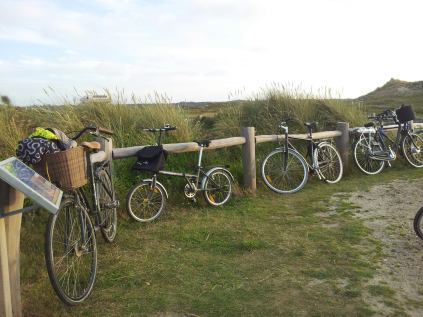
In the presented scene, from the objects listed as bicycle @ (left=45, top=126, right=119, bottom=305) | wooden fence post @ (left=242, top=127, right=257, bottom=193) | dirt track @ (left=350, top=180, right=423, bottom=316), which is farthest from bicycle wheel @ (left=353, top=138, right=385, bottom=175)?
bicycle @ (left=45, top=126, right=119, bottom=305)

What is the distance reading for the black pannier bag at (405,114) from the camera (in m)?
10.1

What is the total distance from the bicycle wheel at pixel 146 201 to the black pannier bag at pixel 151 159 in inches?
8.3

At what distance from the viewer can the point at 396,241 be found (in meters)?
5.08

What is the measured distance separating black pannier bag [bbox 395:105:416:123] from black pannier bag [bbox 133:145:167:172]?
6041 mm

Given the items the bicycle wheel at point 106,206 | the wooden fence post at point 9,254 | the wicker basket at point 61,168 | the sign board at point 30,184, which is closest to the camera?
the sign board at point 30,184

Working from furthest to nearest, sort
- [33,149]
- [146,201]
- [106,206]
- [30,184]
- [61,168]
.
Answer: [146,201], [106,206], [61,168], [33,149], [30,184]

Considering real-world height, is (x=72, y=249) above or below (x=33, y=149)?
below

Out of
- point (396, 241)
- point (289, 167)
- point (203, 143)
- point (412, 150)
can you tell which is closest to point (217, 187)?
point (203, 143)

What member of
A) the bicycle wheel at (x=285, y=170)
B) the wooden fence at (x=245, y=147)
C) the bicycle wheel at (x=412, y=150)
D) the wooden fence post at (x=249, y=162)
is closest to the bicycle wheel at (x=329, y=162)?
the wooden fence at (x=245, y=147)

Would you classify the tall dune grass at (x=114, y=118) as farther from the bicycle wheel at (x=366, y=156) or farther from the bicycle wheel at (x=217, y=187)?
the bicycle wheel at (x=366, y=156)

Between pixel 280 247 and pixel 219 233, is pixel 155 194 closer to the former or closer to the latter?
pixel 219 233

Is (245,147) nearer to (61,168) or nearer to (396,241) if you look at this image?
(396,241)

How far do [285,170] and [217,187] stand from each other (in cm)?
171

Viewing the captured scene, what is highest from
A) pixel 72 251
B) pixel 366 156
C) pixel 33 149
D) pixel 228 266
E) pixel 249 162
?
pixel 33 149
